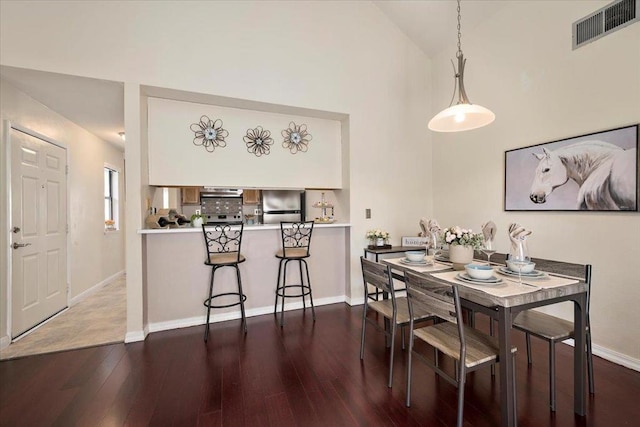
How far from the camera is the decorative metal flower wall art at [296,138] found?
3727mm

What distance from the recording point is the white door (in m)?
2.87

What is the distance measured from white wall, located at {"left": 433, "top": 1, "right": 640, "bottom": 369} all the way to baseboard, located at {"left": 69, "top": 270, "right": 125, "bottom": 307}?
5510 millimetres

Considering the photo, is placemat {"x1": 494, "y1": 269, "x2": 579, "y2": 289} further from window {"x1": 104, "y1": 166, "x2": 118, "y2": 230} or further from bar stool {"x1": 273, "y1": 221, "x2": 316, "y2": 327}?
window {"x1": 104, "y1": 166, "x2": 118, "y2": 230}

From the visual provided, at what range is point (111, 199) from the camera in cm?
545

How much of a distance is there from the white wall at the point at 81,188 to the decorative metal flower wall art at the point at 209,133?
1706 mm

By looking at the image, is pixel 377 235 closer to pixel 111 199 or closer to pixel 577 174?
pixel 577 174

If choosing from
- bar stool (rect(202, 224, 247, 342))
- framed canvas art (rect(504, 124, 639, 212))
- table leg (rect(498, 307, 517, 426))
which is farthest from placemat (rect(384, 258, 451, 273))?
bar stool (rect(202, 224, 247, 342))

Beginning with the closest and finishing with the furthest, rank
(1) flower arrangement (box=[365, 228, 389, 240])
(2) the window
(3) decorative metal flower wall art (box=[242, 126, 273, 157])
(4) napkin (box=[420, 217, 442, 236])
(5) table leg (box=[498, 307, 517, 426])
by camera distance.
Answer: (5) table leg (box=[498, 307, 517, 426]), (4) napkin (box=[420, 217, 442, 236]), (3) decorative metal flower wall art (box=[242, 126, 273, 157]), (1) flower arrangement (box=[365, 228, 389, 240]), (2) the window

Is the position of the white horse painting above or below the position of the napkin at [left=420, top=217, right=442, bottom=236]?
above

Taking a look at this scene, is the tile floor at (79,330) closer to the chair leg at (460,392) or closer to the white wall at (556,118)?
the chair leg at (460,392)

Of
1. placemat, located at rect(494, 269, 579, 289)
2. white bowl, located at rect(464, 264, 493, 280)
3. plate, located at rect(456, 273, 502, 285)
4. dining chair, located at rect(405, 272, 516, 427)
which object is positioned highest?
white bowl, located at rect(464, 264, 493, 280)

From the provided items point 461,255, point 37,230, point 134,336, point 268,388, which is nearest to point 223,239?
point 134,336

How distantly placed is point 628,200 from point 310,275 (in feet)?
10.3

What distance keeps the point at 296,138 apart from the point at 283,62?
0.92 metres
